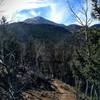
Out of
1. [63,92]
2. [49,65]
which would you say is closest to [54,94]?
[63,92]

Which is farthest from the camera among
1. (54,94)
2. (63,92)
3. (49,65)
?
(49,65)

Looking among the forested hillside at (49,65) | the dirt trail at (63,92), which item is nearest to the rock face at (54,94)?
the dirt trail at (63,92)

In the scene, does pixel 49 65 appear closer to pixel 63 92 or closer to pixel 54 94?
pixel 63 92

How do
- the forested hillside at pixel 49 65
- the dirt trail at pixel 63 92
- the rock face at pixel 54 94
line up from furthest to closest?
the dirt trail at pixel 63 92 < the rock face at pixel 54 94 < the forested hillside at pixel 49 65

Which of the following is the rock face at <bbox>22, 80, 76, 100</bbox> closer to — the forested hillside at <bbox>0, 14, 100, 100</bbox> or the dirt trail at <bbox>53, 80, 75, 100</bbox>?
the dirt trail at <bbox>53, 80, 75, 100</bbox>

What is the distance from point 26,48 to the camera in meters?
102

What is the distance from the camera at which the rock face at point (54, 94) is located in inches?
2210

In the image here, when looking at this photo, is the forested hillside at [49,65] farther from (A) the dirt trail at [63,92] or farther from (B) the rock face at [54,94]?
(A) the dirt trail at [63,92]

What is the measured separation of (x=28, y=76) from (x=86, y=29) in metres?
23.7

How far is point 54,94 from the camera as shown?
2367 inches

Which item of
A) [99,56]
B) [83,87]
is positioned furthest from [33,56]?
[99,56]

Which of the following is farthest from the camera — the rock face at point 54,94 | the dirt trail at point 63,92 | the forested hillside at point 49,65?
the dirt trail at point 63,92

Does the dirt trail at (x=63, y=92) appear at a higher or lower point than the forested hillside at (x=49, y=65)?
lower

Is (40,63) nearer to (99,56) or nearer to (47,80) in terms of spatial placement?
(47,80)
